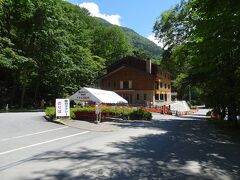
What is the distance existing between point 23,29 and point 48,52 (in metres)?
4.73

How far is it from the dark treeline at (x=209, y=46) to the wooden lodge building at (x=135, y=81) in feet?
86.1

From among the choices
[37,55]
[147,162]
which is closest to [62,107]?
[147,162]

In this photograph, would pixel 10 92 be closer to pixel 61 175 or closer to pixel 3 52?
pixel 3 52

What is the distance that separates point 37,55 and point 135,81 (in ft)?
90.1

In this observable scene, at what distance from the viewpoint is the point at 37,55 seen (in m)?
49.3

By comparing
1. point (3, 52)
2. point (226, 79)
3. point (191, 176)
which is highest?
point (3, 52)

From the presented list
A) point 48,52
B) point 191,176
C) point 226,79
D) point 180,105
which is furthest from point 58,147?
point 180,105

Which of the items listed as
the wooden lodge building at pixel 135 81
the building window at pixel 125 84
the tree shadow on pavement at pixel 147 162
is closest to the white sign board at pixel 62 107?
the tree shadow on pavement at pixel 147 162

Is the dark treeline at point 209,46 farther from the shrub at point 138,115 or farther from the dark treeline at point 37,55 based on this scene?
the dark treeline at point 37,55

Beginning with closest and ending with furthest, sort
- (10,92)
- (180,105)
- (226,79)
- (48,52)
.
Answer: (226,79), (48,52), (10,92), (180,105)

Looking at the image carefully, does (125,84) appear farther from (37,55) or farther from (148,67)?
(37,55)

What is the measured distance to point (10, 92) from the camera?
52281mm

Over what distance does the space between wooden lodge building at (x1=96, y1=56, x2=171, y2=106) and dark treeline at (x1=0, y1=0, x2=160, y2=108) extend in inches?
533

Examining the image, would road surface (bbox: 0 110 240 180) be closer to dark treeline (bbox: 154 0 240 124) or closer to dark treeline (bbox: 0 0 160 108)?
dark treeline (bbox: 154 0 240 124)
